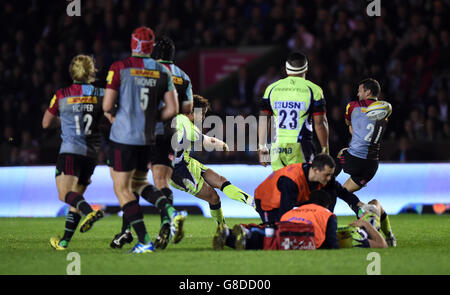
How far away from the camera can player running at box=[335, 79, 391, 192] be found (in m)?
10.9

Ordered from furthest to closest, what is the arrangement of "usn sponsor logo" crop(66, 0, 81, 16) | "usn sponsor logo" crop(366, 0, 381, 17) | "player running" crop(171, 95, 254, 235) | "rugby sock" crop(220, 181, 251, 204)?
1. "usn sponsor logo" crop(66, 0, 81, 16)
2. "usn sponsor logo" crop(366, 0, 381, 17)
3. "player running" crop(171, 95, 254, 235)
4. "rugby sock" crop(220, 181, 251, 204)

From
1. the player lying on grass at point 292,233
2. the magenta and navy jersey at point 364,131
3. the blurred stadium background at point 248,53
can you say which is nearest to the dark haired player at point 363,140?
the magenta and navy jersey at point 364,131

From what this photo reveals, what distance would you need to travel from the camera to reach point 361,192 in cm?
1473

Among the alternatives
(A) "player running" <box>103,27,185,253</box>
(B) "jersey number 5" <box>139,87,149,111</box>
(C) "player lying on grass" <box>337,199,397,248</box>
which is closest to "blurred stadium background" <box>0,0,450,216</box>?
(C) "player lying on grass" <box>337,199,397,248</box>

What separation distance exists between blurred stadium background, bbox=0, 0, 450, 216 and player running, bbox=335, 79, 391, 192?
3998 mm

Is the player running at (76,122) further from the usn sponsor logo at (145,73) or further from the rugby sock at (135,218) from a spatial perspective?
the usn sponsor logo at (145,73)

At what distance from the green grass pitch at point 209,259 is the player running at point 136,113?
0.42 metres

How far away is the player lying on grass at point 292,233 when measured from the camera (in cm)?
835

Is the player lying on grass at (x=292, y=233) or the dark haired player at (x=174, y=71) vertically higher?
the dark haired player at (x=174, y=71)

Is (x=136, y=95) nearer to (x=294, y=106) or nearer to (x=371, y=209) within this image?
(x=294, y=106)

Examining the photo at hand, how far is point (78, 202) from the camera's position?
28.7 feet

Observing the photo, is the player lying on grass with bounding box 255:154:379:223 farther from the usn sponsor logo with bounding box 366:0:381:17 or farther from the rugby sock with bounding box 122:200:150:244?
the usn sponsor logo with bounding box 366:0:381:17
